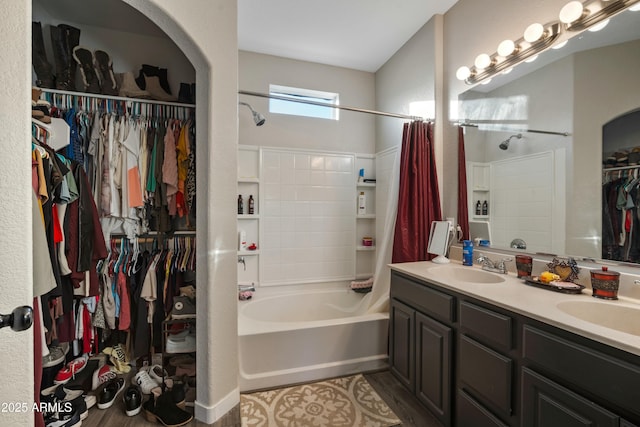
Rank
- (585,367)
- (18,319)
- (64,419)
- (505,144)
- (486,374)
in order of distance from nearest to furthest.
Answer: (18,319) → (585,367) → (486,374) → (64,419) → (505,144)

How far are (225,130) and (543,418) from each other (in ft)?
6.68

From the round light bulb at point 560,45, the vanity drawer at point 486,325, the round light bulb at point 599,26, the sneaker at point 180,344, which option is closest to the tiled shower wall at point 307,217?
the sneaker at point 180,344

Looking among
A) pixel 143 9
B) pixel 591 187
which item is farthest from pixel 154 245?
pixel 591 187

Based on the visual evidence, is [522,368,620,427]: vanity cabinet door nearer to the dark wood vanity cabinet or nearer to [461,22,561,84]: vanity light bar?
the dark wood vanity cabinet

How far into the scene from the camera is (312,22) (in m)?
2.34

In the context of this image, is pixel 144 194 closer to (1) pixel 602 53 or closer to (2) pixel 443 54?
(2) pixel 443 54

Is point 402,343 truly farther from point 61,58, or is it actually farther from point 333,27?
point 61,58

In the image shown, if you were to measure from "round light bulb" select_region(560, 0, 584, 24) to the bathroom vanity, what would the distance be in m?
1.39

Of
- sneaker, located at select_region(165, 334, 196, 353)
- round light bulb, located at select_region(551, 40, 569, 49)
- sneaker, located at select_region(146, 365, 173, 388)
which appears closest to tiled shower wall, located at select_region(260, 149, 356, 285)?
sneaker, located at select_region(165, 334, 196, 353)

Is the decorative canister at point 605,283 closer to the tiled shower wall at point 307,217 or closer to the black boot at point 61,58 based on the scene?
the tiled shower wall at point 307,217

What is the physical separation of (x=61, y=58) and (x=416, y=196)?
284 cm

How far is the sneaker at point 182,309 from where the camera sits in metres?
1.84

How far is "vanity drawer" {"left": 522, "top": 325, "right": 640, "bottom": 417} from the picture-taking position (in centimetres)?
82

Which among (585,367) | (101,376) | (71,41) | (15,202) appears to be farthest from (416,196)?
(71,41)
